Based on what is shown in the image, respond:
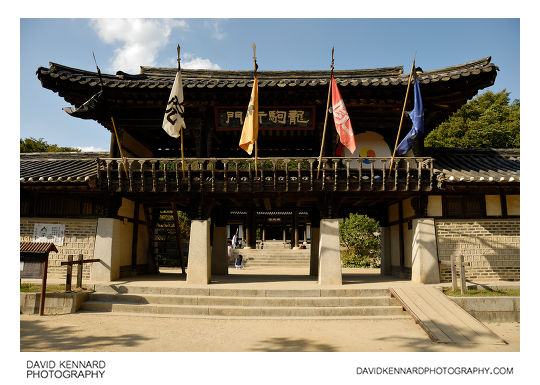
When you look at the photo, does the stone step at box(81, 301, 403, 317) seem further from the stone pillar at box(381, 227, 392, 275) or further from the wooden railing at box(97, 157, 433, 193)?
the stone pillar at box(381, 227, 392, 275)

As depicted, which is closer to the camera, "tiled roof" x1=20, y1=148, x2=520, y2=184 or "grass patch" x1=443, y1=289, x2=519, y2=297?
"grass patch" x1=443, y1=289, x2=519, y2=297

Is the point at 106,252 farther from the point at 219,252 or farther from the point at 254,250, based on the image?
the point at 254,250

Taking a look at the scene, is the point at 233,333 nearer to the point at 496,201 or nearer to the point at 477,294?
the point at 477,294

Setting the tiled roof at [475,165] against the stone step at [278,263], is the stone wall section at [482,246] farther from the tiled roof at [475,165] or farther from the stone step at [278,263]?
the stone step at [278,263]

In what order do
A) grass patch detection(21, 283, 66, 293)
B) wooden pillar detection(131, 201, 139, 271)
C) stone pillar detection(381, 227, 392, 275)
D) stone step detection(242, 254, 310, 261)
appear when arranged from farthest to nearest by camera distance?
stone step detection(242, 254, 310, 261) → stone pillar detection(381, 227, 392, 275) → wooden pillar detection(131, 201, 139, 271) → grass patch detection(21, 283, 66, 293)

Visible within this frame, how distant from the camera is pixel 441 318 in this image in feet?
28.8

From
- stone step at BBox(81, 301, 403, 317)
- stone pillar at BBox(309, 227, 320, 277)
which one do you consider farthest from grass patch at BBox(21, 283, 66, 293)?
stone pillar at BBox(309, 227, 320, 277)

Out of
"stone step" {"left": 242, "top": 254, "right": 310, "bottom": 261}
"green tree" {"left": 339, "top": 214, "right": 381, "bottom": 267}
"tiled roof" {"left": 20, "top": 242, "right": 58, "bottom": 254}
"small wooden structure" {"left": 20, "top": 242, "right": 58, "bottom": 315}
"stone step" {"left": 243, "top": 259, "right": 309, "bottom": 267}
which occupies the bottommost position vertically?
"stone step" {"left": 243, "top": 259, "right": 309, "bottom": 267}

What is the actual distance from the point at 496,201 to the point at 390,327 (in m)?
7.15

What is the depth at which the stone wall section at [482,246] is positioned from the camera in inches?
477

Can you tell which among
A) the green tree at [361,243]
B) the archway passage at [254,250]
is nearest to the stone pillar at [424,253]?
the archway passage at [254,250]

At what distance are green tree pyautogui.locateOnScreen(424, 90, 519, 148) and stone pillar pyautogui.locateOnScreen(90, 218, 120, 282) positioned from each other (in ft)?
101

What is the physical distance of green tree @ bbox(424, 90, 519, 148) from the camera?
32.7 m
